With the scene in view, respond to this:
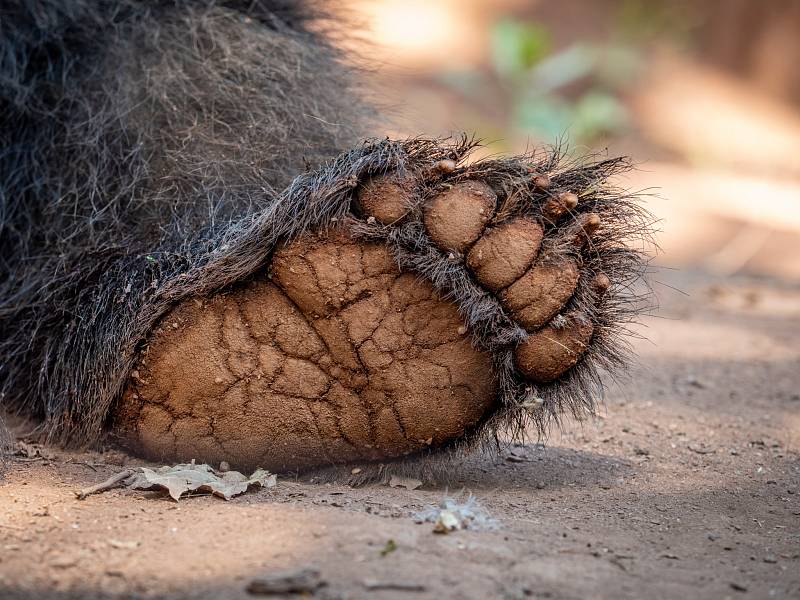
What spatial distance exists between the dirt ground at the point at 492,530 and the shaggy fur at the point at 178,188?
0.20m

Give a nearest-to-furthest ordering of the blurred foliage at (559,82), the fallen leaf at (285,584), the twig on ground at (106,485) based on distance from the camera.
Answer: the fallen leaf at (285,584)
the twig on ground at (106,485)
the blurred foliage at (559,82)

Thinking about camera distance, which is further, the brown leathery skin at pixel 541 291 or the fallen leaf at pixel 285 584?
the brown leathery skin at pixel 541 291

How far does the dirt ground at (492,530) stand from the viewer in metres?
1.54

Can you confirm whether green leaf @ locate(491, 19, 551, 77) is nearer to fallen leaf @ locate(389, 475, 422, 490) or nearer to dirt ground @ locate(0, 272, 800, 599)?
dirt ground @ locate(0, 272, 800, 599)

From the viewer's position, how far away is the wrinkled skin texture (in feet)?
6.79

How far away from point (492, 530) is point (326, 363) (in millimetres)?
563

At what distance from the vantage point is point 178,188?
2.43m

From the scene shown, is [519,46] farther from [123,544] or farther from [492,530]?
[123,544]

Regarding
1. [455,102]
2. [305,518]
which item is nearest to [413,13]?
[455,102]

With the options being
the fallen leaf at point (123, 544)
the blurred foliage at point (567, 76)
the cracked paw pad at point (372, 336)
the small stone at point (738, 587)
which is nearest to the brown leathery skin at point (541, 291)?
the cracked paw pad at point (372, 336)

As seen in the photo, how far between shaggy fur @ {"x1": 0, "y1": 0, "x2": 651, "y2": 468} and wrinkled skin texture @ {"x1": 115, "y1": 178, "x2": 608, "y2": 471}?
0.14 feet

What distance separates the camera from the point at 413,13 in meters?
10.8

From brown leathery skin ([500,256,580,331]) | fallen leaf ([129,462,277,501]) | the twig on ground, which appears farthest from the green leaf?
the twig on ground

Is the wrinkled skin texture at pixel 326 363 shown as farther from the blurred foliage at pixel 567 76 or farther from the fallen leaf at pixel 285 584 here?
the blurred foliage at pixel 567 76
